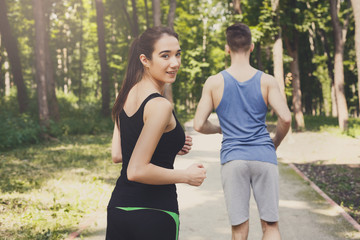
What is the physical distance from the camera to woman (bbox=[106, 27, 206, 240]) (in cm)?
217

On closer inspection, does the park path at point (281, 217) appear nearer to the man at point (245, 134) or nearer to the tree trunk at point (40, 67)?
the man at point (245, 134)

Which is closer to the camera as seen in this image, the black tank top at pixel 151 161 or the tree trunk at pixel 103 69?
the black tank top at pixel 151 161

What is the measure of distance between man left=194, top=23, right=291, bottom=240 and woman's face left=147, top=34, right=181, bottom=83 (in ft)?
4.38

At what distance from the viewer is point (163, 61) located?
7.88ft

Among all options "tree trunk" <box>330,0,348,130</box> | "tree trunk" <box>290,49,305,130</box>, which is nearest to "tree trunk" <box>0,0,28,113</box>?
"tree trunk" <box>290,49,305,130</box>

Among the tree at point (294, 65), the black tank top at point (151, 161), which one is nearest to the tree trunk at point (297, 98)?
the tree at point (294, 65)

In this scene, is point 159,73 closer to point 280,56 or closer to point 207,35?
point 280,56

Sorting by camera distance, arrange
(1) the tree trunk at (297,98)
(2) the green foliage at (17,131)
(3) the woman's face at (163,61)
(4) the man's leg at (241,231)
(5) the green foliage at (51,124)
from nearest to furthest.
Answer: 1. (3) the woman's face at (163,61)
2. (4) the man's leg at (241,231)
3. (2) the green foliage at (17,131)
4. (5) the green foliage at (51,124)
5. (1) the tree trunk at (297,98)

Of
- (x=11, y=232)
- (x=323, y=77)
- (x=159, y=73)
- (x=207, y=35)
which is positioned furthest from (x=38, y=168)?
(x=207, y=35)

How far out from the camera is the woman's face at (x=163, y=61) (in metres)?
2.40

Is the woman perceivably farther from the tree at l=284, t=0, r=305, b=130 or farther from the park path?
the tree at l=284, t=0, r=305, b=130

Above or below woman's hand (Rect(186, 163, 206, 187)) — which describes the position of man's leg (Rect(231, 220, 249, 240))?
below

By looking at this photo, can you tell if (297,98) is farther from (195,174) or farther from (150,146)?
(150,146)

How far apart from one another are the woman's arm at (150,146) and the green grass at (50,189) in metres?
4.00
